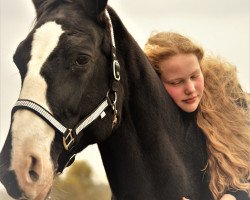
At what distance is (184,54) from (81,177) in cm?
2184

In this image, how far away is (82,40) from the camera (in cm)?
310

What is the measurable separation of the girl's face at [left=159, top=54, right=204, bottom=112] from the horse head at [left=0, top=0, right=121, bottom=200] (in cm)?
62

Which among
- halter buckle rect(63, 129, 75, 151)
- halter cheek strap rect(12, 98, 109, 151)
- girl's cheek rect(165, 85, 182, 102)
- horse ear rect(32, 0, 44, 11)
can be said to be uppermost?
horse ear rect(32, 0, 44, 11)

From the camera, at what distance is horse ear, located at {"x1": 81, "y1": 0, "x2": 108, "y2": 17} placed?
3.29m

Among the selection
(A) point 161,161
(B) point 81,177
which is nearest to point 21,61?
(A) point 161,161

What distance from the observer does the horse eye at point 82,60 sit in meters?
3.06

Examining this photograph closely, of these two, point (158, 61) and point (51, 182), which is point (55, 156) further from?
point (158, 61)

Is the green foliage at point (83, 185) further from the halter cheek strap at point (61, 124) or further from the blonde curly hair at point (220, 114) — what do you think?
the halter cheek strap at point (61, 124)


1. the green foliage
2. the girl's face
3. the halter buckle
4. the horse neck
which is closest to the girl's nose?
the girl's face

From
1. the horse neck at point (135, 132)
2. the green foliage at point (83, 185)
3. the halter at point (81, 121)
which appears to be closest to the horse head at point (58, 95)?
the halter at point (81, 121)

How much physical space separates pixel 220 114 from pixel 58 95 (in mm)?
1495

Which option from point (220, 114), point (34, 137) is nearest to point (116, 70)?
point (34, 137)

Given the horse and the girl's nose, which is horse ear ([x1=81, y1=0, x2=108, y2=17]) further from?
the girl's nose

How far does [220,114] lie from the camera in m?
3.98
